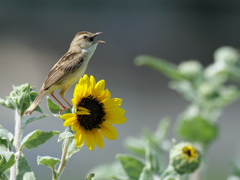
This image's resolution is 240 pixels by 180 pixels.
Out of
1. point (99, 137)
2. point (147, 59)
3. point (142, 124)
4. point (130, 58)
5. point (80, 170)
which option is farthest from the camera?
point (130, 58)

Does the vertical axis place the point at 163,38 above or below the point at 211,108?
above

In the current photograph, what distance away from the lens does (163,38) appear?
904cm

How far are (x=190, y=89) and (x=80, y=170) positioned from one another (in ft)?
13.8

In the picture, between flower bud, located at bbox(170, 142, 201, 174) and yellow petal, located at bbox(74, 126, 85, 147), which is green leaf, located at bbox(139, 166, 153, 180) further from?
yellow petal, located at bbox(74, 126, 85, 147)

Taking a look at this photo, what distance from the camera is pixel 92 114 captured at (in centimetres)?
87

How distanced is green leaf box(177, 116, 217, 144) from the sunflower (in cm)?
82

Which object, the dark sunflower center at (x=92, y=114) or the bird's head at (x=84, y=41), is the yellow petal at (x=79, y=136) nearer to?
the dark sunflower center at (x=92, y=114)

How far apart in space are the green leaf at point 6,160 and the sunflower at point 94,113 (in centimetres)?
14

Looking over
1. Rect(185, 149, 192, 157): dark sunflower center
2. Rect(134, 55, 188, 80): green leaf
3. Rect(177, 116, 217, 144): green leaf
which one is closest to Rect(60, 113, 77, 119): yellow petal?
Rect(185, 149, 192, 157): dark sunflower center

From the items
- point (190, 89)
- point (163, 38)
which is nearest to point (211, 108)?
point (190, 89)

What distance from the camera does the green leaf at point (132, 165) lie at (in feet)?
3.61

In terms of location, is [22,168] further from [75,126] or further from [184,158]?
[184,158]

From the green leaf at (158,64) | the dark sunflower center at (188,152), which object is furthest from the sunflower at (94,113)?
the green leaf at (158,64)

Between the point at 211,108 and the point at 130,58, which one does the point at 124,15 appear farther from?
the point at 211,108
